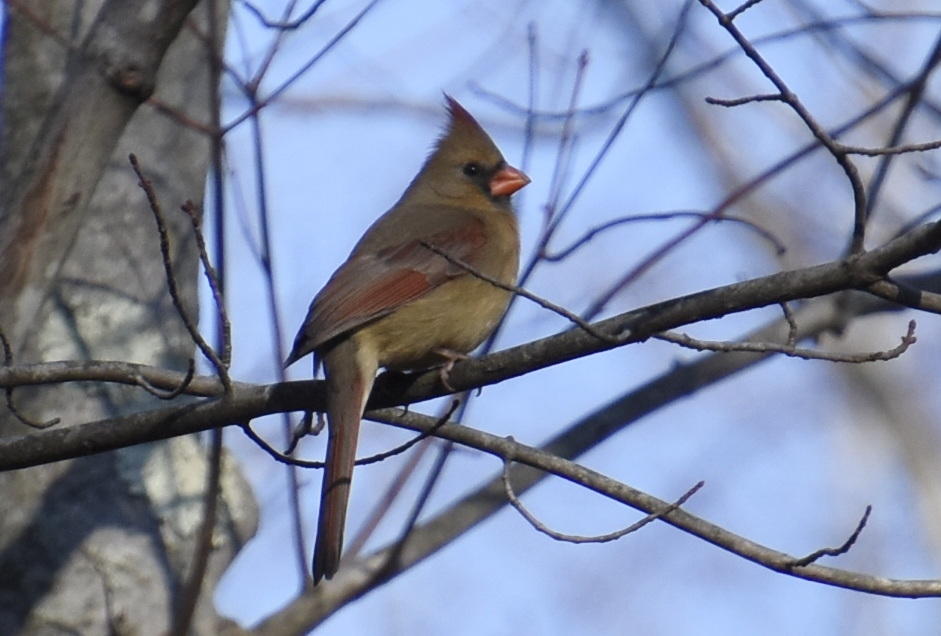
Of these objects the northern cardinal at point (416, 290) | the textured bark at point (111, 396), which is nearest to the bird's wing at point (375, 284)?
the northern cardinal at point (416, 290)

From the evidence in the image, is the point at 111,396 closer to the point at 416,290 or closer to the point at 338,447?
the point at 416,290

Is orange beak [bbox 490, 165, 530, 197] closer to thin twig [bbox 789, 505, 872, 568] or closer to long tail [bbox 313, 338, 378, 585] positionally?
long tail [bbox 313, 338, 378, 585]

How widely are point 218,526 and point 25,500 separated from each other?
2.07 feet

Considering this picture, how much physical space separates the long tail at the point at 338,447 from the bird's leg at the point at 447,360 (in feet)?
0.73

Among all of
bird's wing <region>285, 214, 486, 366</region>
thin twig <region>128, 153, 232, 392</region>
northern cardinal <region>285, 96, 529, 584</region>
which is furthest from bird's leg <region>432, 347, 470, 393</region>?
thin twig <region>128, 153, 232, 392</region>

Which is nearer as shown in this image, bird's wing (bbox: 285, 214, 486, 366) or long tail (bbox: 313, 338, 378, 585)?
long tail (bbox: 313, 338, 378, 585)

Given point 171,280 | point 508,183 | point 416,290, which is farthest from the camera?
point 508,183

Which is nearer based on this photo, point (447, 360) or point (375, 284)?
point (447, 360)

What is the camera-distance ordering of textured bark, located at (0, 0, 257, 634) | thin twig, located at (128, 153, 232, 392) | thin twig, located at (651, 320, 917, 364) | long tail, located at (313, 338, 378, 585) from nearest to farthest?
thin twig, located at (128, 153, 232, 392)
thin twig, located at (651, 320, 917, 364)
long tail, located at (313, 338, 378, 585)
textured bark, located at (0, 0, 257, 634)

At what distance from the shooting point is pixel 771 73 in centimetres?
272

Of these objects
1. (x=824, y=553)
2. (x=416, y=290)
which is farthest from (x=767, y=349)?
A: (x=416, y=290)

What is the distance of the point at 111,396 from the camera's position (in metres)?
4.35

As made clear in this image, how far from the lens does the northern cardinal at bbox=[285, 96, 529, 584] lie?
345cm

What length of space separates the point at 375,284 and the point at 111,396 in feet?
3.23
